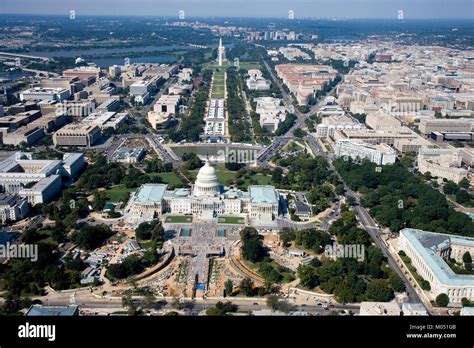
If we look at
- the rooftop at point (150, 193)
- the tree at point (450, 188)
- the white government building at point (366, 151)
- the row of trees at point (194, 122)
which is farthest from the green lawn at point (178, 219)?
the tree at point (450, 188)

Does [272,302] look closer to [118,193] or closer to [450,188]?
[118,193]

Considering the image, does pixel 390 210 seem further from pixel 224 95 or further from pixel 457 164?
pixel 224 95

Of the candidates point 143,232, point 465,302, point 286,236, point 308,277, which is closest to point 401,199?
point 286,236

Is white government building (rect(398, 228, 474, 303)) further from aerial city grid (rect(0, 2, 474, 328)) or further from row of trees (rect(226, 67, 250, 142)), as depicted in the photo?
row of trees (rect(226, 67, 250, 142))

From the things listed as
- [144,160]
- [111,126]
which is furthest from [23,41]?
[144,160]

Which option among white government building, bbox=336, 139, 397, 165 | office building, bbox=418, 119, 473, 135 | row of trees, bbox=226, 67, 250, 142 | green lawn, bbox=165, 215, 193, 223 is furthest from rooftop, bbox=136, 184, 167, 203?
office building, bbox=418, 119, 473, 135

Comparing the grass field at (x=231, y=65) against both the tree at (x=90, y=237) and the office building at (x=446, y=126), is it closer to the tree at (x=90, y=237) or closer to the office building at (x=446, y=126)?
the office building at (x=446, y=126)
